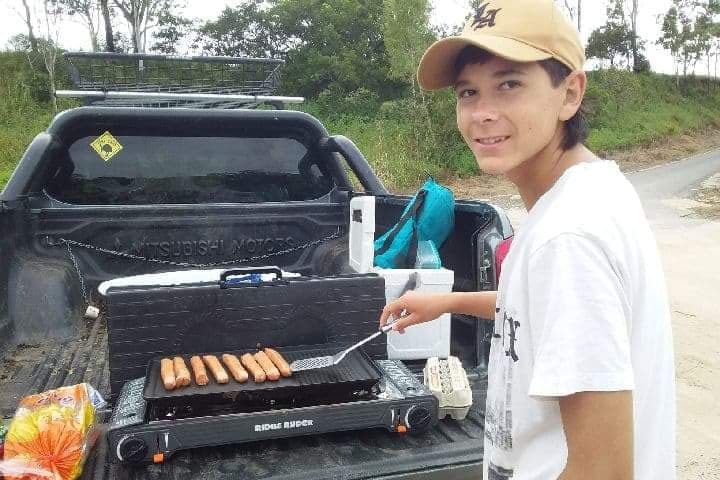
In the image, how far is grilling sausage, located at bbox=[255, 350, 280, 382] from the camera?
2111 millimetres

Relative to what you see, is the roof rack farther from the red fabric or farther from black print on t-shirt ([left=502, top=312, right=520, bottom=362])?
black print on t-shirt ([left=502, top=312, right=520, bottom=362])

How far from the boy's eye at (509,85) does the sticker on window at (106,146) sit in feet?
10.2

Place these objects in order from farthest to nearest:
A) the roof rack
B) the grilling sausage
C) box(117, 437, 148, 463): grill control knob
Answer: the roof rack, the grilling sausage, box(117, 437, 148, 463): grill control knob

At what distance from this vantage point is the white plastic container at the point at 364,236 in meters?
3.32

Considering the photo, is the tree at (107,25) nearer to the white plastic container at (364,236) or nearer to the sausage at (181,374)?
the white plastic container at (364,236)

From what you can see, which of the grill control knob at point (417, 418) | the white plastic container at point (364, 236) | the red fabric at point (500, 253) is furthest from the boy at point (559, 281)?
the white plastic container at point (364, 236)

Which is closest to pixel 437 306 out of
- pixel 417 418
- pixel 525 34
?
pixel 417 418

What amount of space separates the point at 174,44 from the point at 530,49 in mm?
32017

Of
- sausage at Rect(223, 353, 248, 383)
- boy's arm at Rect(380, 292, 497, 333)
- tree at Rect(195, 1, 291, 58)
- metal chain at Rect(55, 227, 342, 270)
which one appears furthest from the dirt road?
tree at Rect(195, 1, 291, 58)

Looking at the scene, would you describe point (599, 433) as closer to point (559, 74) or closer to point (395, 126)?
point (559, 74)

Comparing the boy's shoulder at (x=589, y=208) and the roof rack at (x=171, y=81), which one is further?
the roof rack at (x=171, y=81)

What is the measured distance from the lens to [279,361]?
2.22 m

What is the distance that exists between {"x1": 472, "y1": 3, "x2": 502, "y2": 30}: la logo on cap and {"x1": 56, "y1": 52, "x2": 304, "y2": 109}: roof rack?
293 centimetres

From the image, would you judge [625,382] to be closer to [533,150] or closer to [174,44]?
[533,150]
